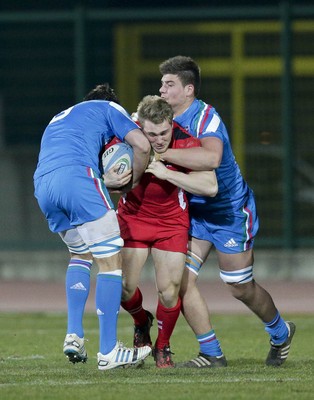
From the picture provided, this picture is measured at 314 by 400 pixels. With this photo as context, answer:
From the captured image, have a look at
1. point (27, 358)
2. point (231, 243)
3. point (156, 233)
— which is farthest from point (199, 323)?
point (27, 358)

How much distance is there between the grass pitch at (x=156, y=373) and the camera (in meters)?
7.92

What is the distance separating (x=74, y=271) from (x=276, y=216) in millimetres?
8274

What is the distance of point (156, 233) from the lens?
9.27 m

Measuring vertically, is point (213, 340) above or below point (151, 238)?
below

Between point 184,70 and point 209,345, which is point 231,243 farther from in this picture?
point 184,70

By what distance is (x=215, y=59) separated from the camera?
58.8 ft

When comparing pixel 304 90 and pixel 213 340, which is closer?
pixel 213 340

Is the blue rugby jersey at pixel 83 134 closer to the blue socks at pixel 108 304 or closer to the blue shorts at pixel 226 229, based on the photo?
the blue socks at pixel 108 304

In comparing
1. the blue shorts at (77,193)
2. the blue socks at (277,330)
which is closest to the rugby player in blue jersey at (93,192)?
the blue shorts at (77,193)

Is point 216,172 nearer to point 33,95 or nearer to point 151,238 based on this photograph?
point 151,238

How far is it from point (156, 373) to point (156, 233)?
3.11 feet

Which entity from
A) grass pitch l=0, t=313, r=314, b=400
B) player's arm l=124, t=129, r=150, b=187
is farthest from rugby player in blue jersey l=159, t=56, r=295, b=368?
player's arm l=124, t=129, r=150, b=187

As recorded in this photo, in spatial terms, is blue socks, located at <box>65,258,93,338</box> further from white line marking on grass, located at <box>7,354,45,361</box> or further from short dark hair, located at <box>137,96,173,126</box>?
short dark hair, located at <box>137,96,173,126</box>

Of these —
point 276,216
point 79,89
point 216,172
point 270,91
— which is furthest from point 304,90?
point 216,172
